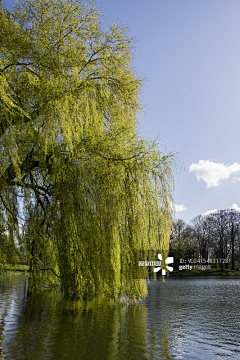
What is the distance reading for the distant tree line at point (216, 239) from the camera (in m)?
41.1

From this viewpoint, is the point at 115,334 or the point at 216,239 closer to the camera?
the point at 115,334

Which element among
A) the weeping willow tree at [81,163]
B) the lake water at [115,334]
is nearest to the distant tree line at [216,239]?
the lake water at [115,334]

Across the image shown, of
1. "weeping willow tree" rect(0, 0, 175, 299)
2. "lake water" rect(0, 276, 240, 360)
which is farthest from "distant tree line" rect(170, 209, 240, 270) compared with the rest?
"weeping willow tree" rect(0, 0, 175, 299)

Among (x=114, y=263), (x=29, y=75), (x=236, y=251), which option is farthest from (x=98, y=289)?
(x=236, y=251)

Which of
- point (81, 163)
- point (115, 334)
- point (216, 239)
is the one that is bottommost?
point (115, 334)

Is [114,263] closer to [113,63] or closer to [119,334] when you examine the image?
[119,334]

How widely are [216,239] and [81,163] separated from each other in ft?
127

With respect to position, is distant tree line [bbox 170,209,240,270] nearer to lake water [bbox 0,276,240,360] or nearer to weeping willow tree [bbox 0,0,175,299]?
lake water [bbox 0,276,240,360]

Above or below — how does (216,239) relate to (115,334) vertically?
above

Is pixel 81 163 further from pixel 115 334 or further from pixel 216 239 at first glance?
pixel 216 239

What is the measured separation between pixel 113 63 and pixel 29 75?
6.91ft

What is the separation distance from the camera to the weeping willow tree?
670 cm

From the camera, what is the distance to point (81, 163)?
7.27m

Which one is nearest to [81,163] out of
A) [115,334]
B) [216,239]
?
[115,334]
